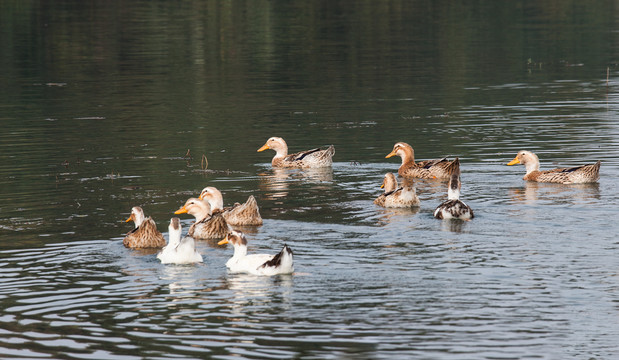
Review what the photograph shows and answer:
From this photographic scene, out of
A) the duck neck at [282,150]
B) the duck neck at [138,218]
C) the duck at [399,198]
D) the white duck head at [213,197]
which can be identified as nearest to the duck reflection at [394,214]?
the duck at [399,198]

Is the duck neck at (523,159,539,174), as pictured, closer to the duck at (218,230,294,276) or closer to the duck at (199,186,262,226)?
the duck at (199,186,262,226)

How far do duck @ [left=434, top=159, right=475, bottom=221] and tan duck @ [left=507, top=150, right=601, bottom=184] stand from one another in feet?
15.1

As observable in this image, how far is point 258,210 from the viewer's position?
2077 centimetres

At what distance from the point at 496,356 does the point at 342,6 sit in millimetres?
91318

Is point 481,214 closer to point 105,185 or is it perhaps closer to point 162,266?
point 162,266

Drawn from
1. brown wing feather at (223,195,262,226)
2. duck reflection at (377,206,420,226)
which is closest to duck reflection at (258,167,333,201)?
duck reflection at (377,206,420,226)

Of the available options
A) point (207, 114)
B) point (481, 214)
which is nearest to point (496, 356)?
point (481, 214)

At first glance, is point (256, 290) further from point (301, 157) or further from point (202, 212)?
point (301, 157)

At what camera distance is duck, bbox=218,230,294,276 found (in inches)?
638

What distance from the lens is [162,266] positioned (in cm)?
1769

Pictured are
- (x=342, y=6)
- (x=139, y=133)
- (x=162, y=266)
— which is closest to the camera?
(x=162, y=266)

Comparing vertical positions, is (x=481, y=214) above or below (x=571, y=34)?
below

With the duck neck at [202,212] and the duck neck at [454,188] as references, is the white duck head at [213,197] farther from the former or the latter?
the duck neck at [454,188]

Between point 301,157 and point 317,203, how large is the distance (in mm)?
5652
